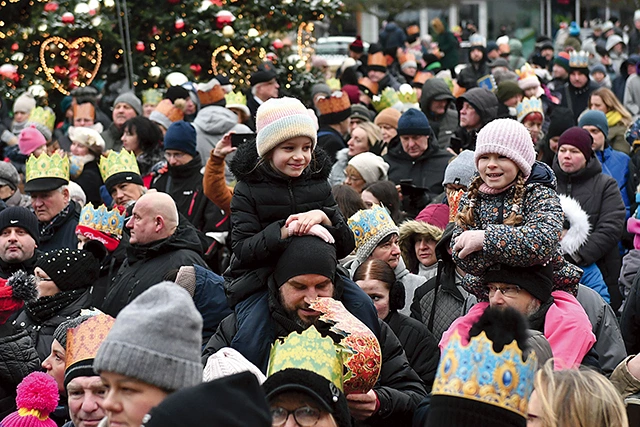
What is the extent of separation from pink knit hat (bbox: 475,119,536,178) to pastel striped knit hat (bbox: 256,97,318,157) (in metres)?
0.78

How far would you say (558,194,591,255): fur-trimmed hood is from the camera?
741cm

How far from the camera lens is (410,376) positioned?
510cm

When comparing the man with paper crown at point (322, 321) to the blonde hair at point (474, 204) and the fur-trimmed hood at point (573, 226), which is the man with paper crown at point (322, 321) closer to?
the blonde hair at point (474, 204)

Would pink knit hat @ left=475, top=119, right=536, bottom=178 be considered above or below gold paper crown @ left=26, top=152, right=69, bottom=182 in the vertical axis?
above

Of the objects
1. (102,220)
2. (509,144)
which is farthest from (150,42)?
(509,144)

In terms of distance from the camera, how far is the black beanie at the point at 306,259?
16.0 ft

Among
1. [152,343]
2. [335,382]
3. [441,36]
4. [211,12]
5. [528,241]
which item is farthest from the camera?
[441,36]

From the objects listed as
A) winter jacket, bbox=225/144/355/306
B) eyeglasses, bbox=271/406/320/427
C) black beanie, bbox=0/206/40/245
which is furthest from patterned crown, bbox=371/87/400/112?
eyeglasses, bbox=271/406/320/427

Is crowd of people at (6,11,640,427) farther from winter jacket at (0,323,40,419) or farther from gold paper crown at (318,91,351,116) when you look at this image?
gold paper crown at (318,91,351,116)

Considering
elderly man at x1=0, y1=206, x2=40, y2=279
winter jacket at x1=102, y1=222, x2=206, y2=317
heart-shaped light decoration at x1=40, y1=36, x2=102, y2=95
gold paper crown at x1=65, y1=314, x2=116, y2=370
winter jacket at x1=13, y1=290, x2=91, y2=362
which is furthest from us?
heart-shaped light decoration at x1=40, y1=36, x2=102, y2=95

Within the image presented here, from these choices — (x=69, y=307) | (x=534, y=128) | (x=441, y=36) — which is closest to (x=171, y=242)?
(x=69, y=307)

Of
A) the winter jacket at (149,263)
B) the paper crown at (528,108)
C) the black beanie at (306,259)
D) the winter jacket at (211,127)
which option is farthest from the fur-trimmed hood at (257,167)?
the paper crown at (528,108)

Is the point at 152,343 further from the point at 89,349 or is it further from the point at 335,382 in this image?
the point at 89,349

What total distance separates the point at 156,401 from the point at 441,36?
1870cm
